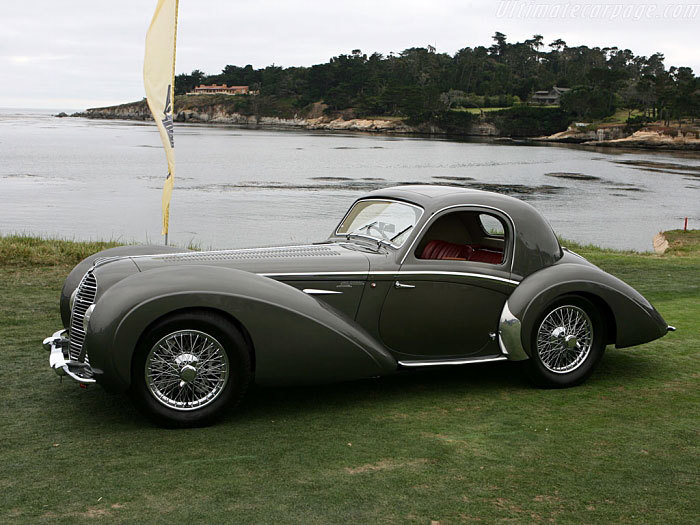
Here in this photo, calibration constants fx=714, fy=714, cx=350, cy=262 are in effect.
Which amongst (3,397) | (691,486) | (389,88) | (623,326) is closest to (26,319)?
(3,397)

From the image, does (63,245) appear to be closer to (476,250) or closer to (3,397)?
(3,397)

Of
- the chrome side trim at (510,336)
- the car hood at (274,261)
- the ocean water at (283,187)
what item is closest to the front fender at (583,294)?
the chrome side trim at (510,336)

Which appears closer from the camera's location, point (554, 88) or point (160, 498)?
point (160, 498)

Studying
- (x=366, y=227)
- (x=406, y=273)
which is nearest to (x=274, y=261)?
(x=406, y=273)

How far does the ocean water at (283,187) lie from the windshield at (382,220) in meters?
18.5

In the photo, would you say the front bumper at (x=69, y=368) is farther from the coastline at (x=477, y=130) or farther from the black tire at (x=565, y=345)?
the coastline at (x=477, y=130)

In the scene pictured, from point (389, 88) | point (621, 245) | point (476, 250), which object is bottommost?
point (621, 245)

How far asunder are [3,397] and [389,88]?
543 feet

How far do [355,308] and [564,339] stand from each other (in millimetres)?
1929

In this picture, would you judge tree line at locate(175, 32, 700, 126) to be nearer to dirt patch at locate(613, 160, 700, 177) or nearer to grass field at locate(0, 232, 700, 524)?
dirt patch at locate(613, 160, 700, 177)

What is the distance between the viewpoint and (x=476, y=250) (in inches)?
269

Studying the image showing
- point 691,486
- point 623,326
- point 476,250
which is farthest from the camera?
point 476,250

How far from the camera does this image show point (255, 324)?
16.9ft

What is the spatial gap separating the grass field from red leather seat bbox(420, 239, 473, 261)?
1.08 metres
